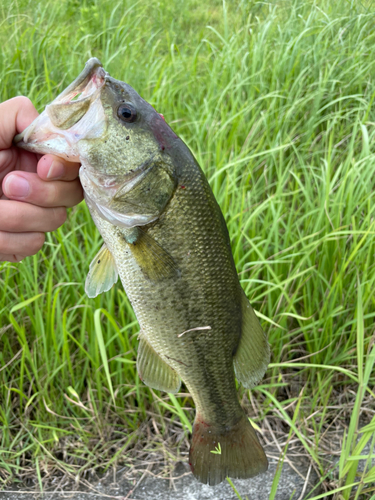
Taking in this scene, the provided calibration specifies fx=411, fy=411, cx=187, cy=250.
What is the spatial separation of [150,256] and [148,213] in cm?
13

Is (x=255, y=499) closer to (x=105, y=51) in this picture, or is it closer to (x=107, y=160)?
(x=107, y=160)

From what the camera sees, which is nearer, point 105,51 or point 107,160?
point 107,160

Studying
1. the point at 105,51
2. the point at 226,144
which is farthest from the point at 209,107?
the point at 105,51

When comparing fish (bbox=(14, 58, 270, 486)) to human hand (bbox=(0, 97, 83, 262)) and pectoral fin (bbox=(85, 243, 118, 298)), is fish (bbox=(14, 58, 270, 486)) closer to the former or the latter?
pectoral fin (bbox=(85, 243, 118, 298))

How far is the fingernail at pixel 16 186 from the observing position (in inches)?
54.7

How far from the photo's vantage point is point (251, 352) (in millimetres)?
1406

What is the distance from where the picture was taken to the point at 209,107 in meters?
2.97

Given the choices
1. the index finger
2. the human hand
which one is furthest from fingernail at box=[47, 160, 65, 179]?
the index finger

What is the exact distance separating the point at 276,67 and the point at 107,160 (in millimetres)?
2389

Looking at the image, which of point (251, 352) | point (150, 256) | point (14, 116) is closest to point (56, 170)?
point (14, 116)

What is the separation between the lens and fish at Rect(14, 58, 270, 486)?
1182mm

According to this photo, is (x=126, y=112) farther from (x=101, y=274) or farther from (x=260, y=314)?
(x=260, y=314)

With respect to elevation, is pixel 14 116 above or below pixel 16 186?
above

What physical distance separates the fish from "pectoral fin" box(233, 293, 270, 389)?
68 mm
